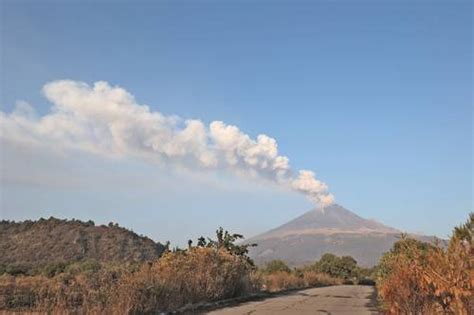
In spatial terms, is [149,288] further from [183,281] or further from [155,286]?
[183,281]

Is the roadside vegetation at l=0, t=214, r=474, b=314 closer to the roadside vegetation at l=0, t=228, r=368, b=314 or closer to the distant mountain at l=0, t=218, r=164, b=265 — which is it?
A: the roadside vegetation at l=0, t=228, r=368, b=314

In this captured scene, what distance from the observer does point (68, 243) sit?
3137 inches

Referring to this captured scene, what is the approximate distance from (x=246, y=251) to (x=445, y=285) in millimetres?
27056

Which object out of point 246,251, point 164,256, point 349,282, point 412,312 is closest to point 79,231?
point 349,282

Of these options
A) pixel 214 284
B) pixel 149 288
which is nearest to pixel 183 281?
pixel 214 284

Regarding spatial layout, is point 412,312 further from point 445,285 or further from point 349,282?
point 349,282

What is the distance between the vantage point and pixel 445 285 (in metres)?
10.5

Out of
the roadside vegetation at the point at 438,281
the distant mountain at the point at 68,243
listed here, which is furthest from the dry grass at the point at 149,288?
the distant mountain at the point at 68,243

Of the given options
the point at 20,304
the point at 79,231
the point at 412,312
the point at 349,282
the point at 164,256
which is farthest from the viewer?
the point at 79,231

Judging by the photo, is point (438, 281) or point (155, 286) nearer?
point (438, 281)

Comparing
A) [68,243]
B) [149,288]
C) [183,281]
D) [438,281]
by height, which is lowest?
[438,281]

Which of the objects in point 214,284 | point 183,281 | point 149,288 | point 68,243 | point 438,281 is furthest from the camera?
point 68,243

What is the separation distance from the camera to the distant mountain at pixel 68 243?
74.0m

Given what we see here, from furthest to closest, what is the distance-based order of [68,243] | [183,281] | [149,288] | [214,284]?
[68,243] → [214,284] → [183,281] → [149,288]
